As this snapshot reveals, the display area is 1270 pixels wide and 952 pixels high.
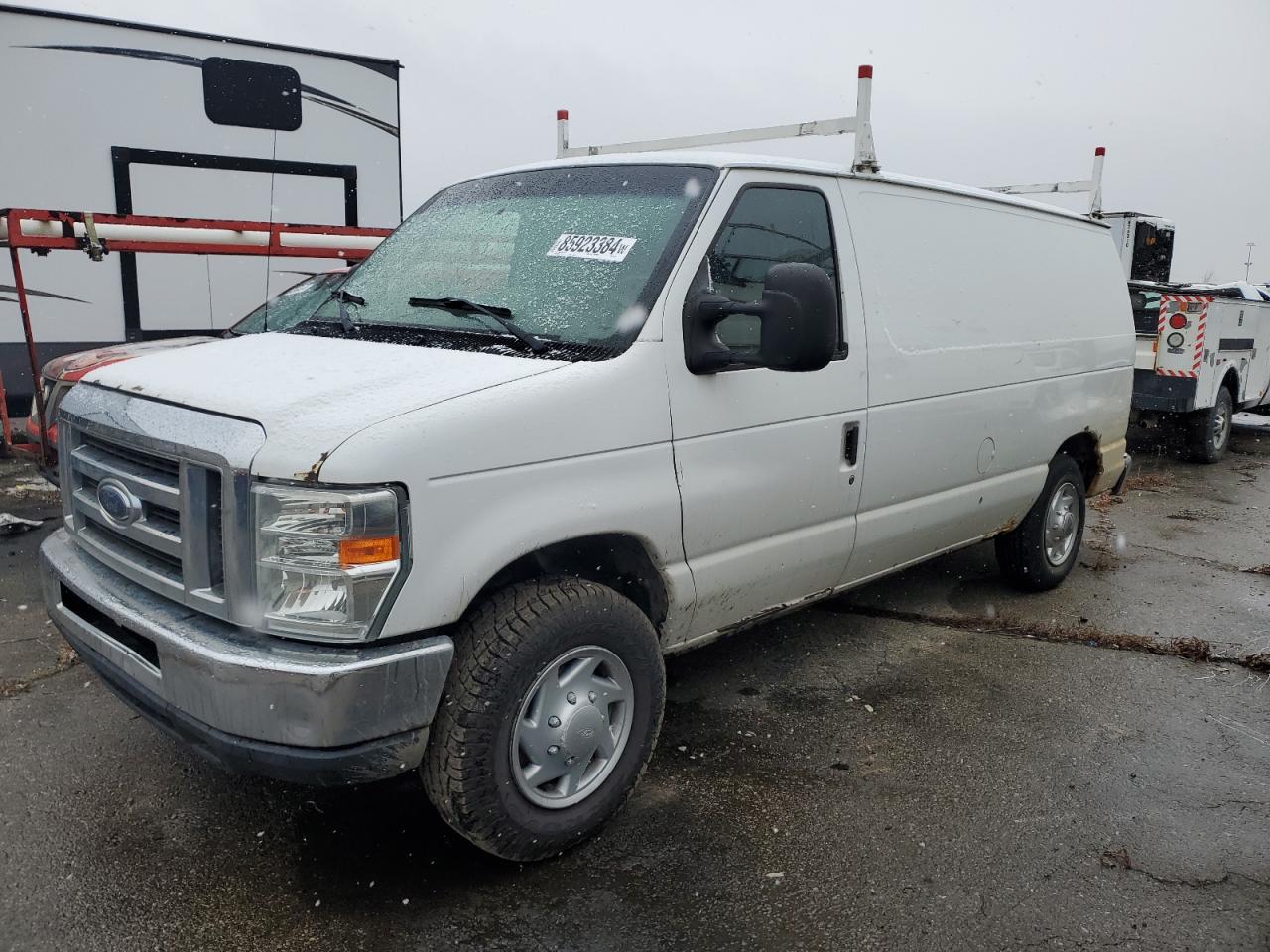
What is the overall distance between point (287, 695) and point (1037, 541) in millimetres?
4322

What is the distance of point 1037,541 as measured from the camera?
548 centimetres

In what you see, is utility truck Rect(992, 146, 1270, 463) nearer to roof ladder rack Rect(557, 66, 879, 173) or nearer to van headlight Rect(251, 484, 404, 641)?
roof ladder rack Rect(557, 66, 879, 173)

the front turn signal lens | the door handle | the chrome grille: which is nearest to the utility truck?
the door handle

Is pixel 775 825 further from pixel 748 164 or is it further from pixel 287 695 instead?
pixel 748 164

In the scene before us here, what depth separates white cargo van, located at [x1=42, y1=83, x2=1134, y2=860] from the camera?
8.09 ft

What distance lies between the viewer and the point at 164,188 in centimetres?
779

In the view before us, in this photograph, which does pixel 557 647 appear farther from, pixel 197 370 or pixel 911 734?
pixel 911 734

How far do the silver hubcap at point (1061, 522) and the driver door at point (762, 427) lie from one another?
2.13 metres

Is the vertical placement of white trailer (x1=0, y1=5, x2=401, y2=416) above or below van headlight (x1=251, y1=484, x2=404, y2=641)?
above

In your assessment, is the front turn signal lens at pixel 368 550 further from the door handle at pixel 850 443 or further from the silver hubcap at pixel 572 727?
the door handle at pixel 850 443

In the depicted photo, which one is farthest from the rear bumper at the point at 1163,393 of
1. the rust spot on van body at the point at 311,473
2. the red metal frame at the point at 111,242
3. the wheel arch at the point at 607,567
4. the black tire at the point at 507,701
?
the rust spot on van body at the point at 311,473

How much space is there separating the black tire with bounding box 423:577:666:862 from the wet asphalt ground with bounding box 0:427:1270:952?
0.17 meters

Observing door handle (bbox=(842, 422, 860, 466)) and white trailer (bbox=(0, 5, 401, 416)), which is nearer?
door handle (bbox=(842, 422, 860, 466))

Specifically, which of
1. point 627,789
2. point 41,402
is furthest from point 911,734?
point 41,402
